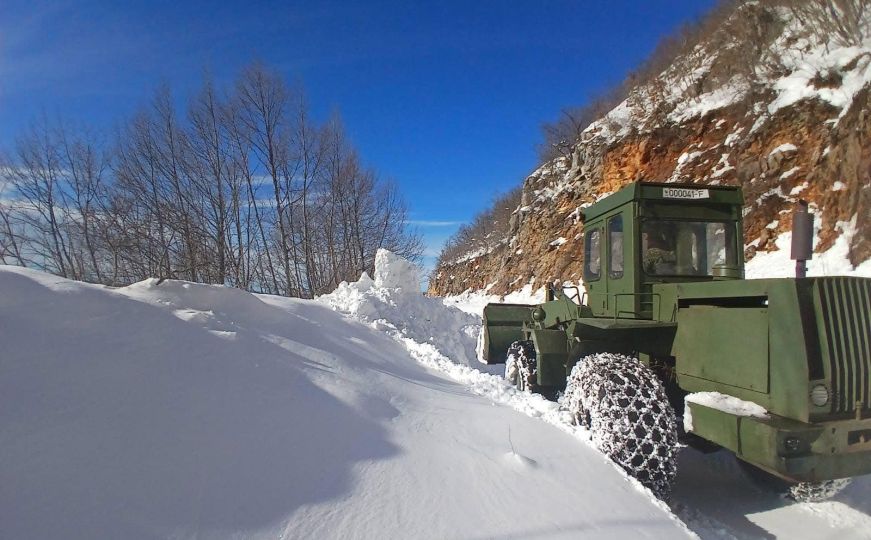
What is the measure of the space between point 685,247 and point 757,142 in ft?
36.0

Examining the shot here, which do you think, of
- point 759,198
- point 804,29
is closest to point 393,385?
point 759,198

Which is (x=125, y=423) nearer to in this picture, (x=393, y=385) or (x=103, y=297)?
(x=103, y=297)

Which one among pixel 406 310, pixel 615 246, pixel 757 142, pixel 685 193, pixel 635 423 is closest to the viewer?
pixel 635 423

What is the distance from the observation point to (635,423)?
345 centimetres

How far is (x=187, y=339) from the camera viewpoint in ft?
11.5

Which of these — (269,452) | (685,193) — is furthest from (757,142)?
(269,452)

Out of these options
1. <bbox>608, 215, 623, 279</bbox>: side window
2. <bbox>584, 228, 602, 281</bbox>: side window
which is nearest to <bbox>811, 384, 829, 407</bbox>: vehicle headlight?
<bbox>608, 215, 623, 279</bbox>: side window

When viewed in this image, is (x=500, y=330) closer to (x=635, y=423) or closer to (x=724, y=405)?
(x=635, y=423)

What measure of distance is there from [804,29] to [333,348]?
1638 centimetres

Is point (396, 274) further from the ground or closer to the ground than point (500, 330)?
further from the ground

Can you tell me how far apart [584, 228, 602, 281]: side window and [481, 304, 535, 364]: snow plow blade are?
2.13m

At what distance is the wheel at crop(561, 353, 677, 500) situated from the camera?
3414 millimetres

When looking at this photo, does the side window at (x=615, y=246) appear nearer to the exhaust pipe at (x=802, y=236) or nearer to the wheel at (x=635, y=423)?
the wheel at (x=635, y=423)

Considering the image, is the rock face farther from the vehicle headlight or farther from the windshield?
the vehicle headlight
